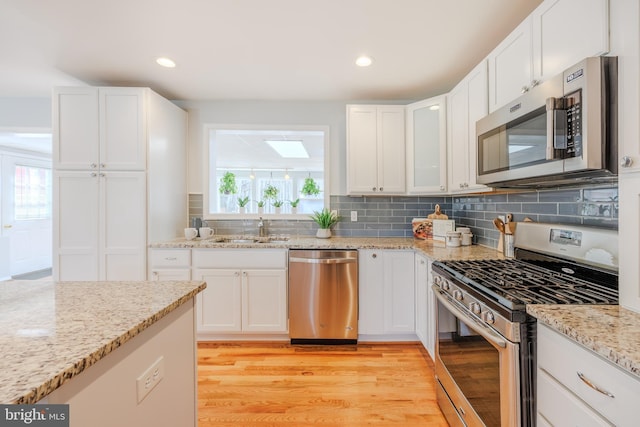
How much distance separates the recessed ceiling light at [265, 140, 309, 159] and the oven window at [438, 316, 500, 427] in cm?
452

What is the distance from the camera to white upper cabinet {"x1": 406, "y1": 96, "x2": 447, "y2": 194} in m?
2.56

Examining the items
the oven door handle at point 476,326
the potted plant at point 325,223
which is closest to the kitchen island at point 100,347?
the oven door handle at point 476,326

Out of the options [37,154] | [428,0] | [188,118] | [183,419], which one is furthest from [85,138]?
[37,154]

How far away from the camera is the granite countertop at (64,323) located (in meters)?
0.54

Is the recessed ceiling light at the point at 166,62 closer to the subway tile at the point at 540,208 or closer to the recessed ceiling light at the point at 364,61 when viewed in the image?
the recessed ceiling light at the point at 364,61

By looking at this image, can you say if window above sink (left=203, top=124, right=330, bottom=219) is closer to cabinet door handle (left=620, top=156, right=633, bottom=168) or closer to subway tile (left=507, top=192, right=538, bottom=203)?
subway tile (left=507, top=192, right=538, bottom=203)

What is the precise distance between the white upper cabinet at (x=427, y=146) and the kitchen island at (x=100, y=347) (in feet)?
7.30

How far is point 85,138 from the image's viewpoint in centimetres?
250

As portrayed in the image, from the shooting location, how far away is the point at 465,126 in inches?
87.1

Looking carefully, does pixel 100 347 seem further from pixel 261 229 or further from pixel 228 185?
pixel 228 185

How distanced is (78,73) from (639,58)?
3653mm

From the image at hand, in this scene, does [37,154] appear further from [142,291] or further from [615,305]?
[615,305]

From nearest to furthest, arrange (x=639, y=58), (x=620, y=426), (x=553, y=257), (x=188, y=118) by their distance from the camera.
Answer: (x=620, y=426) < (x=639, y=58) < (x=553, y=257) < (x=188, y=118)

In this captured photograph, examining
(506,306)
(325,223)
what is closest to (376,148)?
(325,223)
